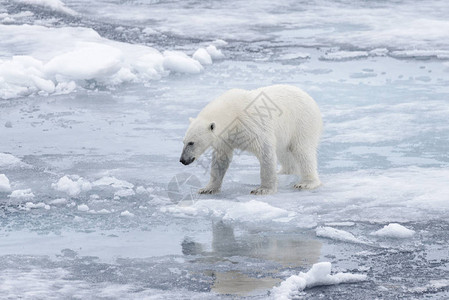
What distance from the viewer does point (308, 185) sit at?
5.62m

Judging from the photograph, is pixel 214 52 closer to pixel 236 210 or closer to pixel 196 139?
pixel 196 139

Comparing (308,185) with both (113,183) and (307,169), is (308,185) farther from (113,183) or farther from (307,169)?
(113,183)

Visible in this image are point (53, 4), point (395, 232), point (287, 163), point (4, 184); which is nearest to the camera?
point (395, 232)

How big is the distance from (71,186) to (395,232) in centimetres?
223

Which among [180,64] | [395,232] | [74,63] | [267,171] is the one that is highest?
[74,63]

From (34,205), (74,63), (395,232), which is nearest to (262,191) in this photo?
(395,232)

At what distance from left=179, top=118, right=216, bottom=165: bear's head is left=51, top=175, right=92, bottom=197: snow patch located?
81cm

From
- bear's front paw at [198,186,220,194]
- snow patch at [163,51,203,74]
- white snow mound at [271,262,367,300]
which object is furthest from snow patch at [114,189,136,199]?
snow patch at [163,51,203,74]

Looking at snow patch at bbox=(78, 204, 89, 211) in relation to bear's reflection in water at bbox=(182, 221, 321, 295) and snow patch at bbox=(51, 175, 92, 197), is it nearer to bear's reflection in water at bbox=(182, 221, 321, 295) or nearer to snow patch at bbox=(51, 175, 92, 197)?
snow patch at bbox=(51, 175, 92, 197)

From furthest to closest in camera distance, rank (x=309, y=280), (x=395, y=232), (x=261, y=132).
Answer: (x=261, y=132) → (x=395, y=232) → (x=309, y=280)

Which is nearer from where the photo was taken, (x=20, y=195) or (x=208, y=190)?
(x=20, y=195)

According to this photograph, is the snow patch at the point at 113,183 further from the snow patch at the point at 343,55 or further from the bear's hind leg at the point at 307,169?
the snow patch at the point at 343,55

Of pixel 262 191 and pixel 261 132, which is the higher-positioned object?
pixel 261 132

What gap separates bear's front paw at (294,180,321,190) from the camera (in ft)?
18.4
